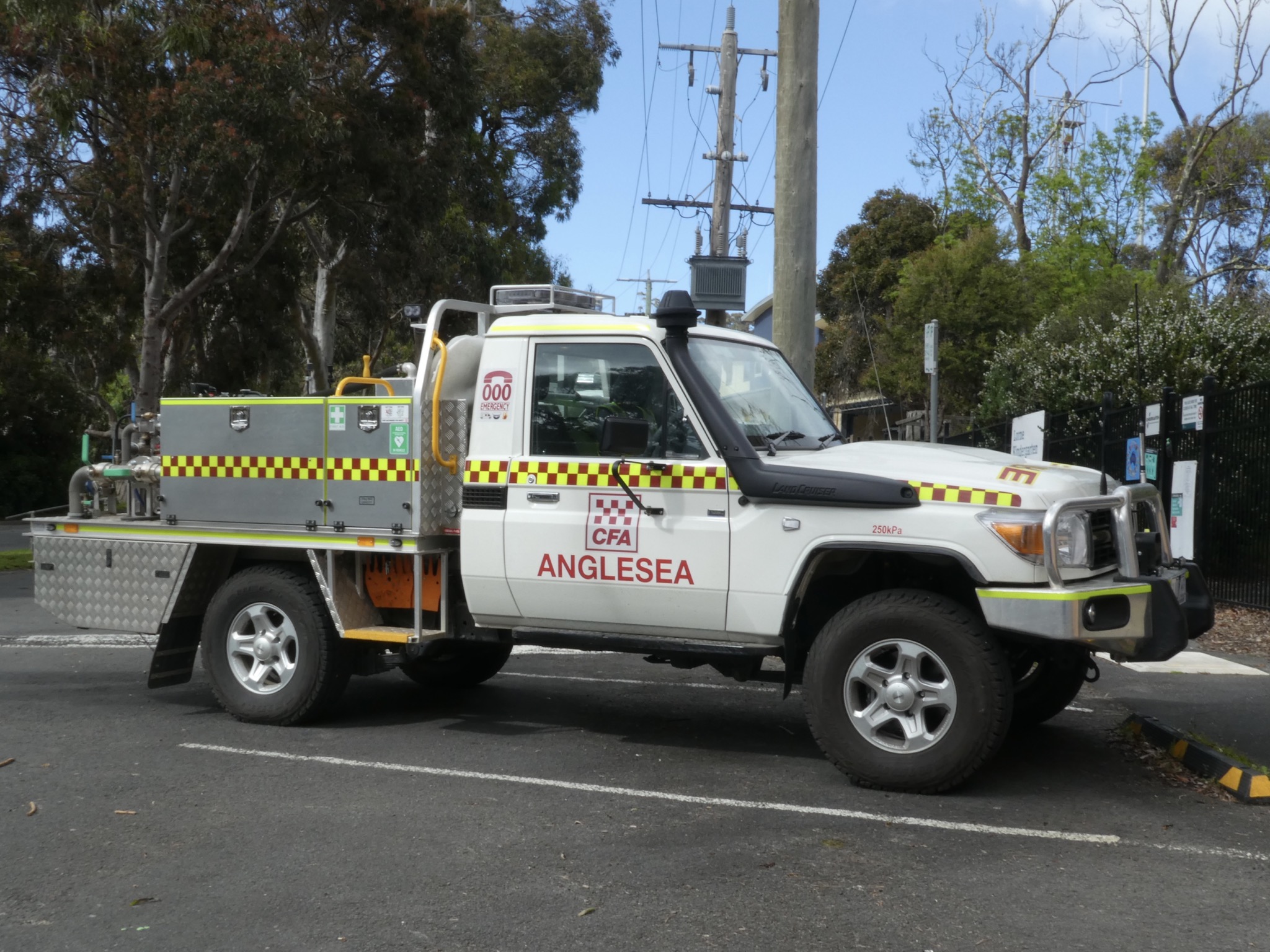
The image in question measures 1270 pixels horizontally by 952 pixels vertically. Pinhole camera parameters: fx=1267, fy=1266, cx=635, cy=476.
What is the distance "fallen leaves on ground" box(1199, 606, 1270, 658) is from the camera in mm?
10484

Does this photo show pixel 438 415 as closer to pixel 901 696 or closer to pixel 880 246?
pixel 901 696

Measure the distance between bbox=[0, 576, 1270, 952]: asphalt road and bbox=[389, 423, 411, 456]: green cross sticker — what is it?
1639 mm

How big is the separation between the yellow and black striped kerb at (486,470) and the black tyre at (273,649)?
133 centimetres

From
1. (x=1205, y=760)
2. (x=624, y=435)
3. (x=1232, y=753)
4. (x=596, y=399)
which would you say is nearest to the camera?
(x=624, y=435)

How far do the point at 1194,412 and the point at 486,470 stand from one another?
8236 millimetres

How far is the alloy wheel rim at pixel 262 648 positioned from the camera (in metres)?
7.48

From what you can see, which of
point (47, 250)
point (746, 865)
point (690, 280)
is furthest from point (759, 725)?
point (47, 250)

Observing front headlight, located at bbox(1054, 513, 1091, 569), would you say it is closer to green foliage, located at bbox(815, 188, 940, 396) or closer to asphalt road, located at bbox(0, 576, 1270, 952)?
asphalt road, located at bbox(0, 576, 1270, 952)

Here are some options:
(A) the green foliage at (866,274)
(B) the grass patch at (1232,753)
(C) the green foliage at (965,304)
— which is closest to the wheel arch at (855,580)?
(B) the grass patch at (1232,753)

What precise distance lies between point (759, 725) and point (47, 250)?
2156 cm

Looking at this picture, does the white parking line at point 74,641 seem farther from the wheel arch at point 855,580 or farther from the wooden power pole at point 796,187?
the wheel arch at point 855,580

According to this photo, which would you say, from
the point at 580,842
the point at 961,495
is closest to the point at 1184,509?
the point at 961,495

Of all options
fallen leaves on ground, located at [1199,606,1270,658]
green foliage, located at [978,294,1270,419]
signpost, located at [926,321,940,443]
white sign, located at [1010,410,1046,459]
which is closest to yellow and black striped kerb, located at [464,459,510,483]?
fallen leaves on ground, located at [1199,606,1270,658]

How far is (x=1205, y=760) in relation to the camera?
6238 millimetres
